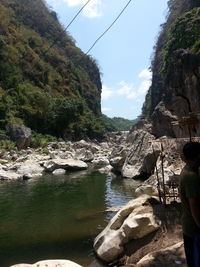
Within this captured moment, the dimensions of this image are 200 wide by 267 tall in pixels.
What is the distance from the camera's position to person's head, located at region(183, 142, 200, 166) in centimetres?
477

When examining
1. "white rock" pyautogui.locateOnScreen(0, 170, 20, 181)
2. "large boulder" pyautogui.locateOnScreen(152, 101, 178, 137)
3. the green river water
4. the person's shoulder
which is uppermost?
"large boulder" pyautogui.locateOnScreen(152, 101, 178, 137)

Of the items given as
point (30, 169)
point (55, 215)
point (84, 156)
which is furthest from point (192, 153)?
point (84, 156)

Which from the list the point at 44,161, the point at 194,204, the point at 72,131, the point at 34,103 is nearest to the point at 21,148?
the point at 44,161

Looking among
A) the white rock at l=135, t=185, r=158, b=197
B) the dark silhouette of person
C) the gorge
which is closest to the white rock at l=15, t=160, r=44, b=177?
the gorge

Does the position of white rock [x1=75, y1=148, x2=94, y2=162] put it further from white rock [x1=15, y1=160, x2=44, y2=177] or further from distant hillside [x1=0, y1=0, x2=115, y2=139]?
distant hillside [x1=0, y1=0, x2=115, y2=139]

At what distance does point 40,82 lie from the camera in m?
69.0

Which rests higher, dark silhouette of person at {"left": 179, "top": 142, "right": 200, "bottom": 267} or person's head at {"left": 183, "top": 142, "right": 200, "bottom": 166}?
person's head at {"left": 183, "top": 142, "right": 200, "bottom": 166}

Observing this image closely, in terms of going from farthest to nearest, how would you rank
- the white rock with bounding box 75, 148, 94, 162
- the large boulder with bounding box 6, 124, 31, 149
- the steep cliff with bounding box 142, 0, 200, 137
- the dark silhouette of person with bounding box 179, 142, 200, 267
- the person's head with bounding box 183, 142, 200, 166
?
the large boulder with bounding box 6, 124, 31, 149 → the white rock with bounding box 75, 148, 94, 162 → the steep cliff with bounding box 142, 0, 200, 137 → the person's head with bounding box 183, 142, 200, 166 → the dark silhouette of person with bounding box 179, 142, 200, 267

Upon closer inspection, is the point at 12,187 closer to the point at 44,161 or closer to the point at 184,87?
the point at 44,161

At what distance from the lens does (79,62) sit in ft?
345

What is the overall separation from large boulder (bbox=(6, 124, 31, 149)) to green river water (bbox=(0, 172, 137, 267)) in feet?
48.9

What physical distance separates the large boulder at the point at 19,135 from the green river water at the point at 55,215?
48.9 ft

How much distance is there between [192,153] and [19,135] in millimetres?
36259

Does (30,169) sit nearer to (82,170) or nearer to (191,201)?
(82,170)
